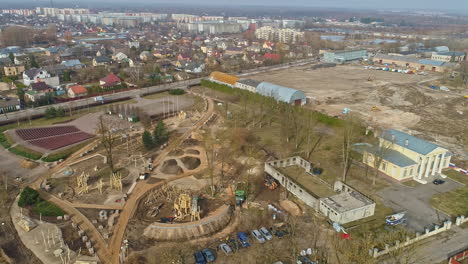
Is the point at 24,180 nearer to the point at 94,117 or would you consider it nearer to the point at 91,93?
the point at 94,117

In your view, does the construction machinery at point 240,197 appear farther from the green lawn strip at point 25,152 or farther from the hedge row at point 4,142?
the hedge row at point 4,142

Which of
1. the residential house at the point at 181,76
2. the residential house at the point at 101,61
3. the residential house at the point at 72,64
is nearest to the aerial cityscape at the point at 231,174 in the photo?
the residential house at the point at 181,76

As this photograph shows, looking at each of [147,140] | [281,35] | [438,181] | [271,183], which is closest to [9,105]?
[147,140]

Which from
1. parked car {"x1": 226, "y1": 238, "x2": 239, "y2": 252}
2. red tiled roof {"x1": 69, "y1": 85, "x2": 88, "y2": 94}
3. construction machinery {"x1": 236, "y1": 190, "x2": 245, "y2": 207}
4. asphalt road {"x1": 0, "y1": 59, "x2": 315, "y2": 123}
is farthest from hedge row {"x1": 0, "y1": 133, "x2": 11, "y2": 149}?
parked car {"x1": 226, "y1": 238, "x2": 239, "y2": 252}

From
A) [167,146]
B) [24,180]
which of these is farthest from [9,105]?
[167,146]

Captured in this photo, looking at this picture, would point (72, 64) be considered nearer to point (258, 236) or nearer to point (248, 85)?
point (248, 85)

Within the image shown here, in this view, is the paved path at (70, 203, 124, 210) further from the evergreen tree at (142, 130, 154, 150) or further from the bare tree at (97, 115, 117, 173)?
the evergreen tree at (142, 130, 154, 150)
